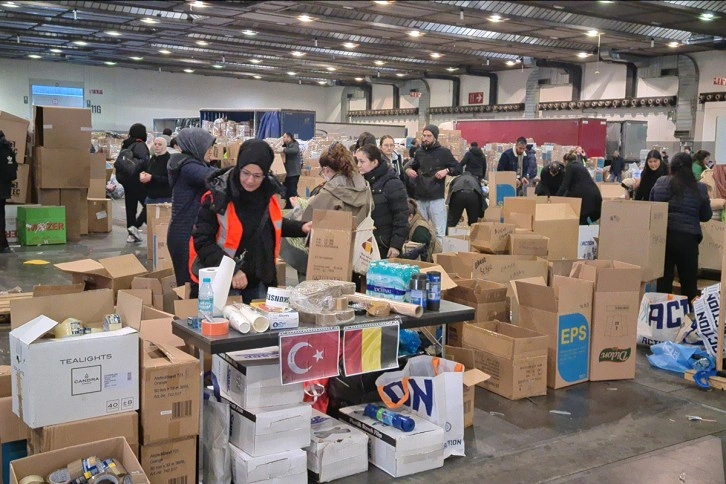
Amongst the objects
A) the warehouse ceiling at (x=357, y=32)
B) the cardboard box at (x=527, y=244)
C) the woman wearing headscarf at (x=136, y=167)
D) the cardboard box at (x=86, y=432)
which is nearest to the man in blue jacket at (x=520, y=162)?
the warehouse ceiling at (x=357, y=32)

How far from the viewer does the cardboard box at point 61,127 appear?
8750mm

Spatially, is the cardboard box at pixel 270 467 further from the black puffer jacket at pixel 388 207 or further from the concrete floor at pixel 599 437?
the black puffer jacket at pixel 388 207

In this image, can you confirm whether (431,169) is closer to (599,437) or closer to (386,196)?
(386,196)

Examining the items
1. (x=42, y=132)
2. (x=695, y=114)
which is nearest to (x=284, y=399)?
(x=42, y=132)

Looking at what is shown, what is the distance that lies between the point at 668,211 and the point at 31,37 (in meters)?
15.1

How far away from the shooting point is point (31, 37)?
639 inches

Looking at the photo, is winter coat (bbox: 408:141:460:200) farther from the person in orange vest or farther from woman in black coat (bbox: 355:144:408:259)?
the person in orange vest

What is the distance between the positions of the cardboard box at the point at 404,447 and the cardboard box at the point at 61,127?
7.11 m

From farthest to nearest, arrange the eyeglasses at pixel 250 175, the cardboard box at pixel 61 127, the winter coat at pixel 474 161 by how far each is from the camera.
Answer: the winter coat at pixel 474 161 → the cardboard box at pixel 61 127 → the eyeglasses at pixel 250 175

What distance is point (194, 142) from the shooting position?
4012 millimetres

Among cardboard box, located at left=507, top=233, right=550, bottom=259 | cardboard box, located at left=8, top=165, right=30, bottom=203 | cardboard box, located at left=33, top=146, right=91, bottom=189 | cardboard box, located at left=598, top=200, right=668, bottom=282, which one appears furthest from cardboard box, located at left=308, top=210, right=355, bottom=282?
cardboard box, located at left=8, top=165, right=30, bottom=203

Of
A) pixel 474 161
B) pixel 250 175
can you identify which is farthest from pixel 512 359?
pixel 474 161

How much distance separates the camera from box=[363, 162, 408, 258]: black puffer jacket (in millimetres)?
4605

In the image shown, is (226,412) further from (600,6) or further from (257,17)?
(257,17)
